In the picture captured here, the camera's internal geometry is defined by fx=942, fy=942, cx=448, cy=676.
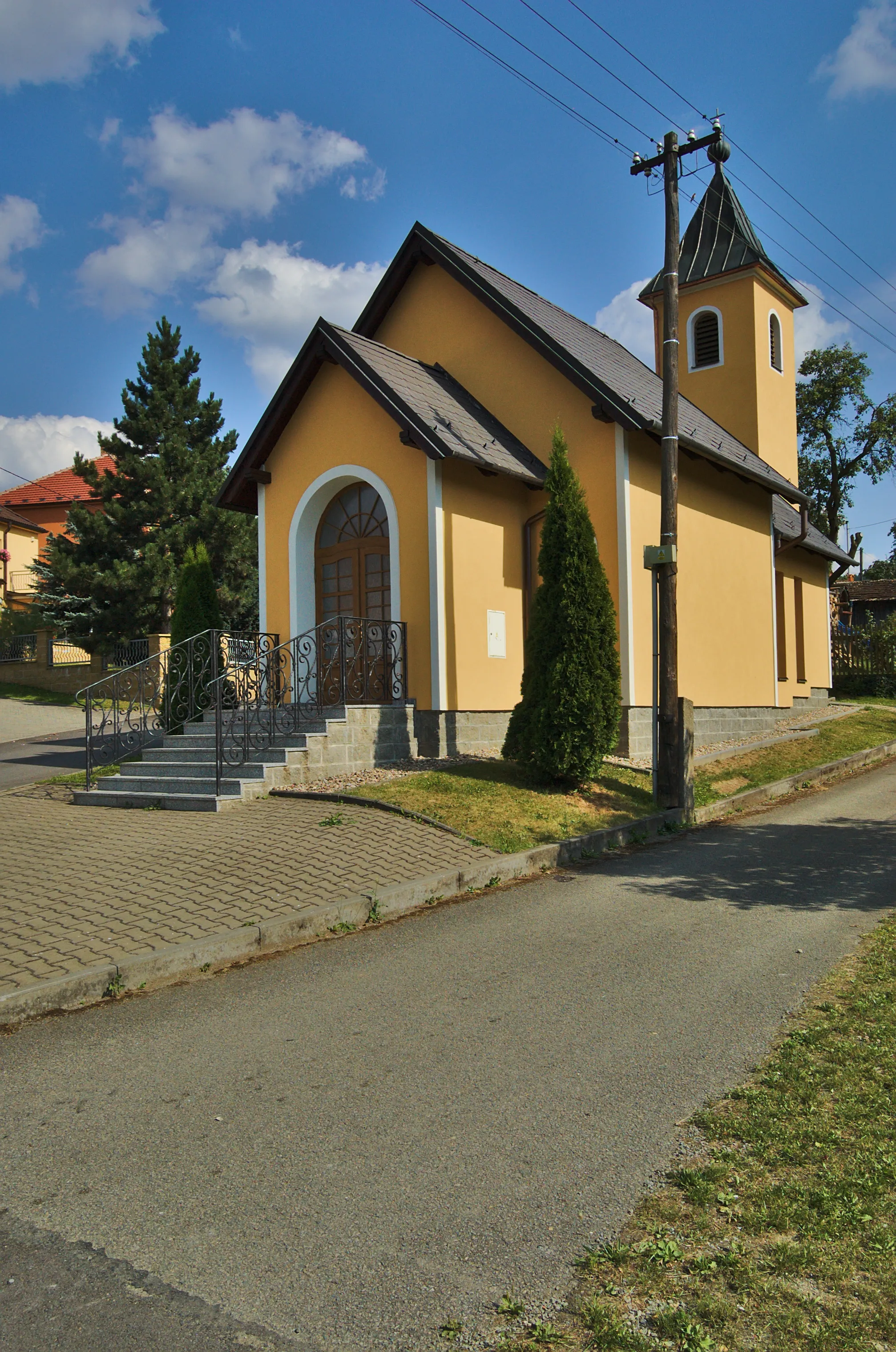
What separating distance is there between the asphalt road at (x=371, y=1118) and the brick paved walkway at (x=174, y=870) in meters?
0.62

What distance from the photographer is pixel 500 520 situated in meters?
13.6

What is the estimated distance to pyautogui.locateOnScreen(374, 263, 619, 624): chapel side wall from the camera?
13.5m

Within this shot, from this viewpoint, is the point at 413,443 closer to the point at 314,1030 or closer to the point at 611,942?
the point at 611,942

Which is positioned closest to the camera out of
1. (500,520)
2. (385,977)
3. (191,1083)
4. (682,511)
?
(191,1083)

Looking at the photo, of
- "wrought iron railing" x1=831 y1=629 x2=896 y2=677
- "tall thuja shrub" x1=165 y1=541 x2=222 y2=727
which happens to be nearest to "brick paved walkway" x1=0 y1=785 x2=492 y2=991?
"tall thuja shrub" x1=165 y1=541 x2=222 y2=727

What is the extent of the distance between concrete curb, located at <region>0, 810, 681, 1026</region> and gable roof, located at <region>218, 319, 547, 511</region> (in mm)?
5838

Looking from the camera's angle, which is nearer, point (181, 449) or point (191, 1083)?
point (191, 1083)

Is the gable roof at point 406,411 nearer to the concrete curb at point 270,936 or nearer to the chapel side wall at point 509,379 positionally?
the chapel side wall at point 509,379

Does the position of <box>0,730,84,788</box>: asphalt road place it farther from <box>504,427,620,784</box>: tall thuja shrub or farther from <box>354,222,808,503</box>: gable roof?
<box>354,222,808,503</box>: gable roof

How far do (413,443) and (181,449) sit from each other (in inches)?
728

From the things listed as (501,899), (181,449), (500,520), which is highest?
(181,449)

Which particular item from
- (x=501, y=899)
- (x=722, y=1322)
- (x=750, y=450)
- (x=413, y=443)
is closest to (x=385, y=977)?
(x=501, y=899)

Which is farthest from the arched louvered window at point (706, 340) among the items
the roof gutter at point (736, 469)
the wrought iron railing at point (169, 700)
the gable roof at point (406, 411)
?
the wrought iron railing at point (169, 700)

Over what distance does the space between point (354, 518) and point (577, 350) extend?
15.2 ft
